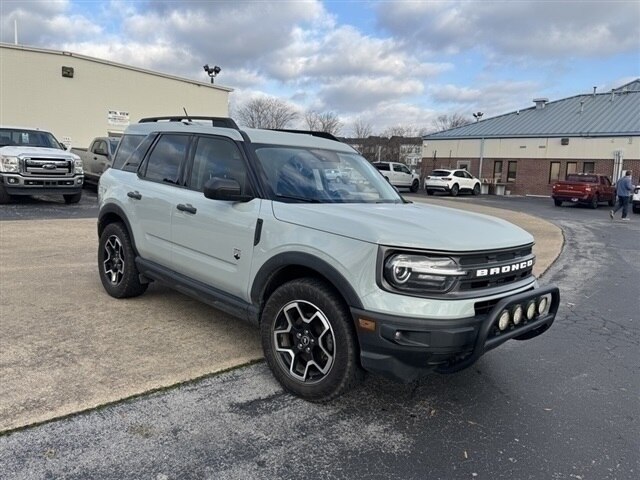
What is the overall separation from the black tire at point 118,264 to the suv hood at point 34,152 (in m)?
8.88

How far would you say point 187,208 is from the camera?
4340mm

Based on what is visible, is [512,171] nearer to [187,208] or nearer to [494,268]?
[187,208]

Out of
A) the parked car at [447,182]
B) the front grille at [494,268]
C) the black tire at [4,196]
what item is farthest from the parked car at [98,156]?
the parked car at [447,182]

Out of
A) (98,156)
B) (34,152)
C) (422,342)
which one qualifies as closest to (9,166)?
(34,152)

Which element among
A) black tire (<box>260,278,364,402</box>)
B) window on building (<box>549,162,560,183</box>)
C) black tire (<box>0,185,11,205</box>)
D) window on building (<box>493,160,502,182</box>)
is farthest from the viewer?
window on building (<box>493,160,502,182</box>)

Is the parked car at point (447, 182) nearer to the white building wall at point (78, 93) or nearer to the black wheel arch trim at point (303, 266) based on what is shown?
the white building wall at point (78, 93)

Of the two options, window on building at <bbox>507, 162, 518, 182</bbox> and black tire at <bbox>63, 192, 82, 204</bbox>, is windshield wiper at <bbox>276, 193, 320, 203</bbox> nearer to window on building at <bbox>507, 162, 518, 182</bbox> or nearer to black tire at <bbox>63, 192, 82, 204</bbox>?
black tire at <bbox>63, 192, 82, 204</bbox>

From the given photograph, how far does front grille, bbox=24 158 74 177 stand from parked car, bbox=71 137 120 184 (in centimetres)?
279

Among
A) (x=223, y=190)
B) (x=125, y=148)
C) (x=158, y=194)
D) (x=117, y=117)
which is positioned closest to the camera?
(x=223, y=190)

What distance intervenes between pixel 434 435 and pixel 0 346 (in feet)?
11.2

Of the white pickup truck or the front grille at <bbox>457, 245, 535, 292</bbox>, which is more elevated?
the white pickup truck

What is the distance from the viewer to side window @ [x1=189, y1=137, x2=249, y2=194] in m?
A: 4.04

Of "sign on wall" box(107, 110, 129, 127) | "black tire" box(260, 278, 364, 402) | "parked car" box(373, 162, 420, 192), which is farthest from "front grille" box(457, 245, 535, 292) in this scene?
"parked car" box(373, 162, 420, 192)

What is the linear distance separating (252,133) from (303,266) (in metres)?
1.41
